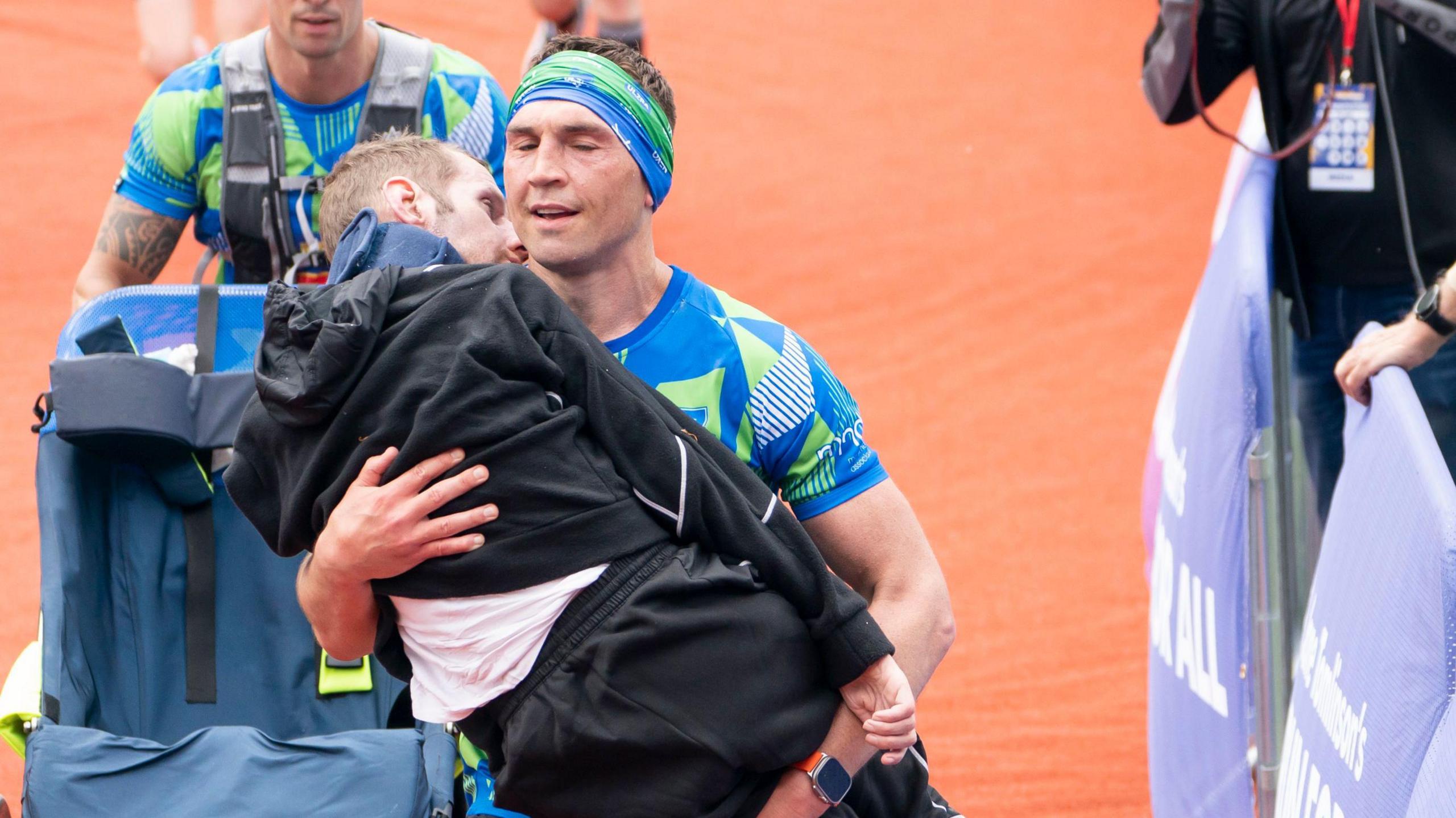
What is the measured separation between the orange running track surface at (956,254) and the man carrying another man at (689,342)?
2291 mm

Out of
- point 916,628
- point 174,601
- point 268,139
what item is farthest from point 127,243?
point 916,628

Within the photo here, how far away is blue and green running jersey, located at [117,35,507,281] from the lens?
3660mm

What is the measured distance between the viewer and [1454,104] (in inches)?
145

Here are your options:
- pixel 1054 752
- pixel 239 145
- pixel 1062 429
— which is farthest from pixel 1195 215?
pixel 239 145

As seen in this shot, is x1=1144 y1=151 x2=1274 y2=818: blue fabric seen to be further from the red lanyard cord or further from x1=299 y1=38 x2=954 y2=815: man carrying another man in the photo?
x1=299 y1=38 x2=954 y2=815: man carrying another man

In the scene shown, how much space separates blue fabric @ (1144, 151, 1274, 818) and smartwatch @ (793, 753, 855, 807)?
1527mm

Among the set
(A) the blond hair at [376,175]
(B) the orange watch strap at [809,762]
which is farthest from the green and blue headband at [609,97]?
(B) the orange watch strap at [809,762]

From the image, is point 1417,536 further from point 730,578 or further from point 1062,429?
point 1062,429

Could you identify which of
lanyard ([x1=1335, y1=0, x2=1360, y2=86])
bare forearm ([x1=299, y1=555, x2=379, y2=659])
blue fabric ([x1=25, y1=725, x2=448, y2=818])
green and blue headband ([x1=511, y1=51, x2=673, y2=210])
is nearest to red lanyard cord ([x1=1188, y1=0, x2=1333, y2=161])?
lanyard ([x1=1335, y1=0, x2=1360, y2=86])

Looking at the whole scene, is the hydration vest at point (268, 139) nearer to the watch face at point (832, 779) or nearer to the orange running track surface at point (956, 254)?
→ the orange running track surface at point (956, 254)

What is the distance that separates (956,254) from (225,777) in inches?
269

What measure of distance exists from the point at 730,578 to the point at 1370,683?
105cm

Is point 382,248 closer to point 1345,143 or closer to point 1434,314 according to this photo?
point 1434,314

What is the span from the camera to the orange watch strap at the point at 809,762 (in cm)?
204
